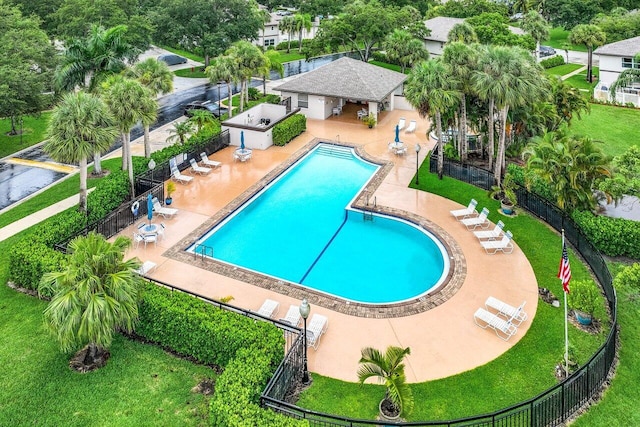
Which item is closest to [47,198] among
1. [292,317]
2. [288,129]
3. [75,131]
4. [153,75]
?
[75,131]

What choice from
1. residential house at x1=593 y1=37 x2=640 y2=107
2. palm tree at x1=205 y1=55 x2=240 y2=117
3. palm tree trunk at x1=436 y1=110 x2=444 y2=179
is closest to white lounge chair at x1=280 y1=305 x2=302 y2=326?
palm tree trunk at x1=436 y1=110 x2=444 y2=179

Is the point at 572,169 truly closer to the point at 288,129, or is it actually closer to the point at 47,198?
the point at 288,129

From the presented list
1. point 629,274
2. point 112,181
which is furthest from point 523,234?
point 112,181

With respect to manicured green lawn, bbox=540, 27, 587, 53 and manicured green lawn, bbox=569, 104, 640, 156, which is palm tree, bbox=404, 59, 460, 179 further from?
manicured green lawn, bbox=540, 27, 587, 53

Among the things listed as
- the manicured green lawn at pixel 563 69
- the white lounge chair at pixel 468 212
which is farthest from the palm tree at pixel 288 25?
the white lounge chair at pixel 468 212

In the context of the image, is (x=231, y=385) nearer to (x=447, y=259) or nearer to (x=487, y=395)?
(x=487, y=395)

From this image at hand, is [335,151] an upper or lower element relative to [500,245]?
upper
